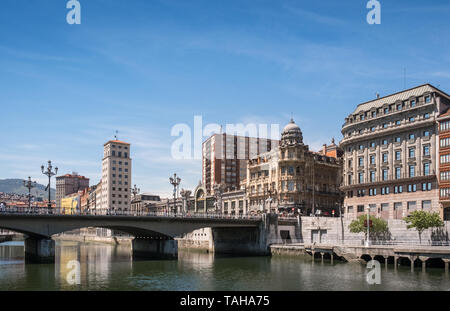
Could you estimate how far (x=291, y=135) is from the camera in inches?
5374

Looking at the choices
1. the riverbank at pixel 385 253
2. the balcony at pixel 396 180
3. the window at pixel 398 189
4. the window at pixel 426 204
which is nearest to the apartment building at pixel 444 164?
the balcony at pixel 396 180

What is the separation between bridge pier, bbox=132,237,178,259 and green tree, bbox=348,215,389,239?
3260 cm

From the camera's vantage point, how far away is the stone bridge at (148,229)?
255 ft

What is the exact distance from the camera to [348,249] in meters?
80.2

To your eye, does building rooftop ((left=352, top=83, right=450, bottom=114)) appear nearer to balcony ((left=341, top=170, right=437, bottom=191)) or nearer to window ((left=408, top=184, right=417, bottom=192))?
balcony ((left=341, top=170, right=437, bottom=191))

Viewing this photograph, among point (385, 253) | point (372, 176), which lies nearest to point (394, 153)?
point (372, 176)

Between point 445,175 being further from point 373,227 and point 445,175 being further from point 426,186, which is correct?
point 373,227

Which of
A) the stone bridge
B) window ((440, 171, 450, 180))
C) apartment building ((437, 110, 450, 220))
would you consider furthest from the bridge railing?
window ((440, 171, 450, 180))

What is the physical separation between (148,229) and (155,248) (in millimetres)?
7451
